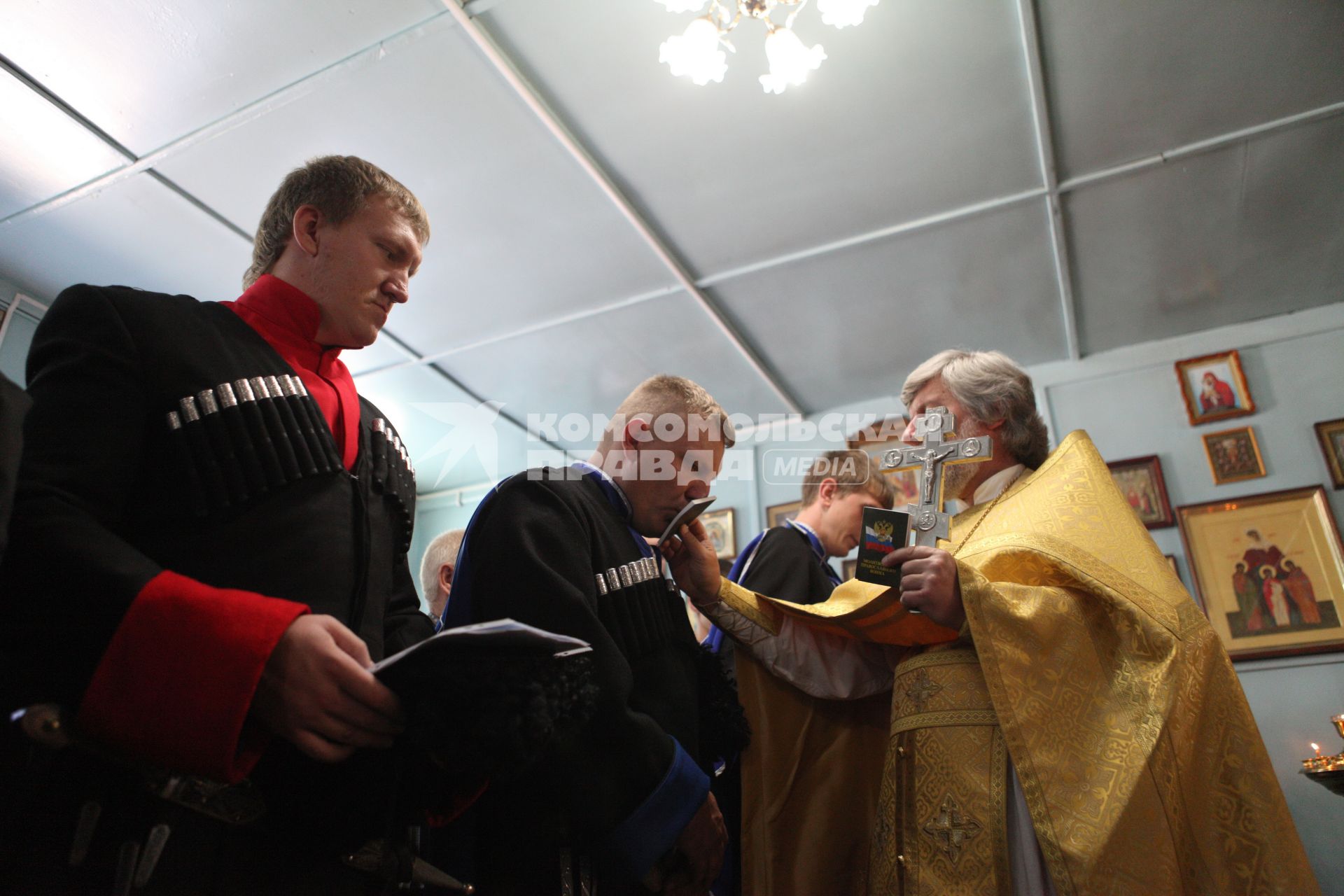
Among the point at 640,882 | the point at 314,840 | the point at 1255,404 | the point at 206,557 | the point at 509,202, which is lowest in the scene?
the point at 640,882

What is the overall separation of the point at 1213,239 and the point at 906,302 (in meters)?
1.68

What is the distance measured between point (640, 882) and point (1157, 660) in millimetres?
1395

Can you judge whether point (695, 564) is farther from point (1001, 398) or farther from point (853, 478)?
point (853, 478)

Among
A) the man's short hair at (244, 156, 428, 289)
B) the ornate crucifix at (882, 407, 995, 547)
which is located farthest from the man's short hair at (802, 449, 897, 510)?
the man's short hair at (244, 156, 428, 289)

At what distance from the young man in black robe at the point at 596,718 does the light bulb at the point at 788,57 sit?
6.09 feet

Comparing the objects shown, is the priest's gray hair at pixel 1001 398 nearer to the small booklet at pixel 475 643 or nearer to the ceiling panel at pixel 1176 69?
the ceiling panel at pixel 1176 69

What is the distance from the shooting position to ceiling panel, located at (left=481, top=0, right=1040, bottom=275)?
336 centimetres

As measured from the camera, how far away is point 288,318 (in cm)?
169

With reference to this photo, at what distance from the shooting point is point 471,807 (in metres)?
1.82

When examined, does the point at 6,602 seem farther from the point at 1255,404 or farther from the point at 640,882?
the point at 1255,404

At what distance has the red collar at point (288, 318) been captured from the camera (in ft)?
5.47

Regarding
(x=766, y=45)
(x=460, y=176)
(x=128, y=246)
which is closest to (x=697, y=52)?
(x=766, y=45)

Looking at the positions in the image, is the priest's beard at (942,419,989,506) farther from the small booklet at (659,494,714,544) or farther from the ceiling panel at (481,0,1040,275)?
the ceiling panel at (481,0,1040,275)

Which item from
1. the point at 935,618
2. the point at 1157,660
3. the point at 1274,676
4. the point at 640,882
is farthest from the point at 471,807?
the point at 1274,676
